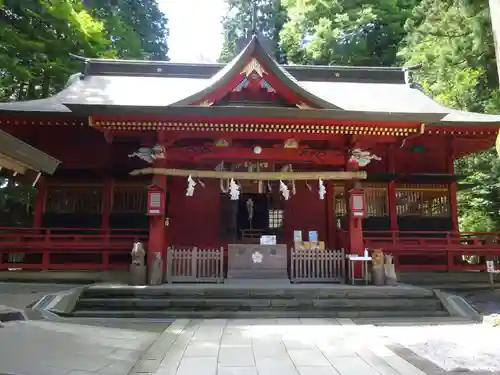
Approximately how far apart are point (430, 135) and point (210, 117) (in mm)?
7605

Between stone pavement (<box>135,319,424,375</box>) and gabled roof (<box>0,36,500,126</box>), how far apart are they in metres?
5.26

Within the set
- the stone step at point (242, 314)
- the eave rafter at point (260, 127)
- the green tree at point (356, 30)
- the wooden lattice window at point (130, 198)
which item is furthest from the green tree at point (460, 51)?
the wooden lattice window at point (130, 198)

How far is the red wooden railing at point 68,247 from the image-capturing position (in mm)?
11266

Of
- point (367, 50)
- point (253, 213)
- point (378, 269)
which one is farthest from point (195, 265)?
point (367, 50)

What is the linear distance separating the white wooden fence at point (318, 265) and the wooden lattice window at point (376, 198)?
10.5 feet

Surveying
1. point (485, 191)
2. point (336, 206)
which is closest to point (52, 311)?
point (336, 206)

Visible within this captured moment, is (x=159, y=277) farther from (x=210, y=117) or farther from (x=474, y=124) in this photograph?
(x=474, y=124)

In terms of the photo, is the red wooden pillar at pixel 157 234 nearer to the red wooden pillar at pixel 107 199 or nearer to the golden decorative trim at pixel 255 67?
the red wooden pillar at pixel 107 199

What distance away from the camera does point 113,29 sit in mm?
25141

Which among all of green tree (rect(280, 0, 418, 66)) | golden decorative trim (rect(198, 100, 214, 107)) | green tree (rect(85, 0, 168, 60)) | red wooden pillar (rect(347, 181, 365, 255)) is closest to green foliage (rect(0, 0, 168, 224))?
green tree (rect(85, 0, 168, 60))

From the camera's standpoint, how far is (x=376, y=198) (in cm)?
1312

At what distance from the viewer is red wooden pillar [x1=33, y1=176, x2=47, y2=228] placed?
12226 millimetres

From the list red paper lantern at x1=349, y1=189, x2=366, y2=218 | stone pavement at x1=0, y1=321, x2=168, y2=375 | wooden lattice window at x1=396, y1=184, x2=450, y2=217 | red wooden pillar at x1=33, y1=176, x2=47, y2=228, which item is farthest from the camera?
wooden lattice window at x1=396, y1=184, x2=450, y2=217

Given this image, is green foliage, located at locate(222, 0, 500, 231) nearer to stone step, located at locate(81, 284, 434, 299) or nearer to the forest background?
the forest background
